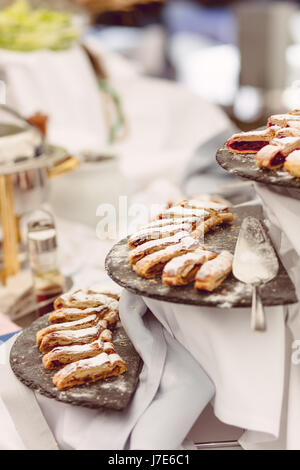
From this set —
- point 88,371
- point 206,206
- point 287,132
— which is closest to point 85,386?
point 88,371

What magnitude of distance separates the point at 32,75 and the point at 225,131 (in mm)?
1162

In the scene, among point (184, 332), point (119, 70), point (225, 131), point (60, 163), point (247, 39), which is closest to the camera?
point (184, 332)

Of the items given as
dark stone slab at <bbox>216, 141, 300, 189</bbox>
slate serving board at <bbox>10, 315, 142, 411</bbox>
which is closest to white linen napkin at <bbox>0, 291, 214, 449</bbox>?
slate serving board at <bbox>10, 315, 142, 411</bbox>

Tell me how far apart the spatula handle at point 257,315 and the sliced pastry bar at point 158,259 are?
0.14m

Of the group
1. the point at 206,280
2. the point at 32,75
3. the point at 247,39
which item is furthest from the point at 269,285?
the point at 247,39

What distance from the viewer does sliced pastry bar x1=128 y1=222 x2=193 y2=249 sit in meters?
0.87

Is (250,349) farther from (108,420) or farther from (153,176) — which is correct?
(153,176)

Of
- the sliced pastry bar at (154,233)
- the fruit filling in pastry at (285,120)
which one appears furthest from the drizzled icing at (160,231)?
the fruit filling in pastry at (285,120)

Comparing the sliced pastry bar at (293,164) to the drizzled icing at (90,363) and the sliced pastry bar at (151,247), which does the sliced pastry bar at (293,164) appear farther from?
the drizzled icing at (90,363)

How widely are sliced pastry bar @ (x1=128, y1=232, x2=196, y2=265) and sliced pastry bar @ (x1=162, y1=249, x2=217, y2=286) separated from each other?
49 millimetres

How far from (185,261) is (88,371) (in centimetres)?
20

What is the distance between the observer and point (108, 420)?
781mm

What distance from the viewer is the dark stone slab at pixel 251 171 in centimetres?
74

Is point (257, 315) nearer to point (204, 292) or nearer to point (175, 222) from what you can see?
point (204, 292)
